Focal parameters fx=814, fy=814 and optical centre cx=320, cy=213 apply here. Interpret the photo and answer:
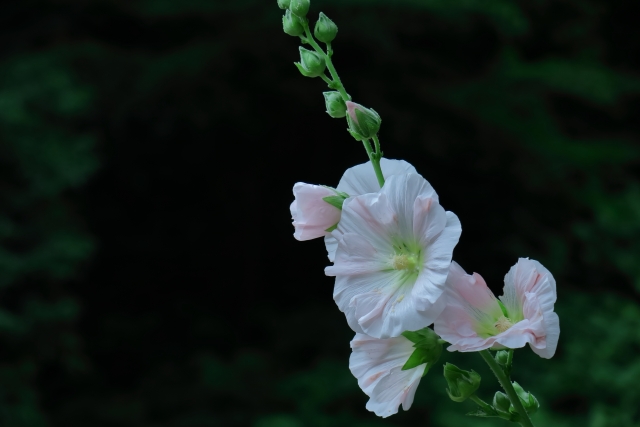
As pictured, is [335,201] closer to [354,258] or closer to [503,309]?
[354,258]

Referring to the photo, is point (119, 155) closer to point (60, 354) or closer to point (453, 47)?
point (60, 354)

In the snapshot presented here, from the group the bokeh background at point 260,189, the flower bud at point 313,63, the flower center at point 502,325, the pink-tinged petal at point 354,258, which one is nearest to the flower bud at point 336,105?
the flower bud at point 313,63

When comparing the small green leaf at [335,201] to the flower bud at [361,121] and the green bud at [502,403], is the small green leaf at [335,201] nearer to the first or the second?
the flower bud at [361,121]

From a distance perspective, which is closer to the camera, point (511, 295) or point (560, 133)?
point (511, 295)

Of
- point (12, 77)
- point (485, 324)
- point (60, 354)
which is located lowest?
point (60, 354)

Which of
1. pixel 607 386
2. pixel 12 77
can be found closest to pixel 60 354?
pixel 12 77

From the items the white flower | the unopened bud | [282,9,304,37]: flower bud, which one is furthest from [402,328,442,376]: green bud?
[282,9,304,37]: flower bud

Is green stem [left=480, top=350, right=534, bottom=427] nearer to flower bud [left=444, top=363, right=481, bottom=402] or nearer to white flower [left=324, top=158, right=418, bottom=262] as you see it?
flower bud [left=444, top=363, right=481, bottom=402]
